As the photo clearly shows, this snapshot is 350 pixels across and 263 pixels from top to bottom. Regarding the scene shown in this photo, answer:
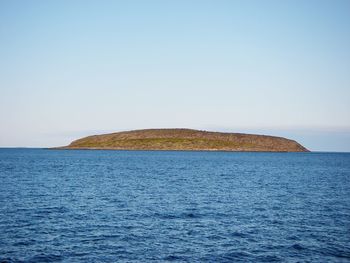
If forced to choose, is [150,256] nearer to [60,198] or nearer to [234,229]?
[234,229]

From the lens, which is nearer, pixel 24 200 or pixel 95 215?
pixel 95 215

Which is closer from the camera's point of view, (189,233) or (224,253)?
(224,253)

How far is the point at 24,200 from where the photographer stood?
164 ft

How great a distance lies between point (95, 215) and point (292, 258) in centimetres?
2165

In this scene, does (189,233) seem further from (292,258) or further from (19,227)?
(19,227)

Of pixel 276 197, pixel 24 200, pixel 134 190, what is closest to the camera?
pixel 24 200

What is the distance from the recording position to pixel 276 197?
57.4 meters

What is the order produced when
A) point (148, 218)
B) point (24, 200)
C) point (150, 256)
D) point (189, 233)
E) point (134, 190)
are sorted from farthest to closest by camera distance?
point (134, 190), point (24, 200), point (148, 218), point (189, 233), point (150, 256)

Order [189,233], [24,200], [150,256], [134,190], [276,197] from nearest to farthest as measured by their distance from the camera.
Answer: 1. [150,256]
2. [189,233]
3. [24,200]
4. [276,197]
5. [134,190]

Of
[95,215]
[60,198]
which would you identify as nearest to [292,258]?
[95,215]

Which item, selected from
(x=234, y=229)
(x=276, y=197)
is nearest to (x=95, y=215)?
(x=234, y=229)

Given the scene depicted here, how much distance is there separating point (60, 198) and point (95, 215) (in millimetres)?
13393

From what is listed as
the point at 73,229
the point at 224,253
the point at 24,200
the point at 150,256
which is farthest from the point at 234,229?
the point at 24,200

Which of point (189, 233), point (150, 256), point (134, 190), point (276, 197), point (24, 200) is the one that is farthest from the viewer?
point (134, 190)
